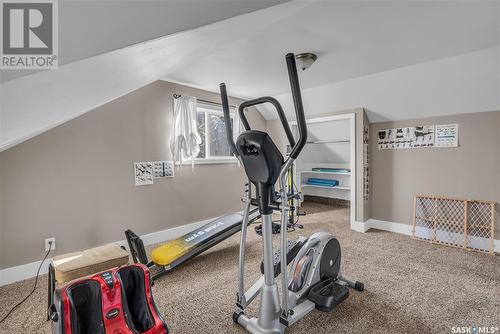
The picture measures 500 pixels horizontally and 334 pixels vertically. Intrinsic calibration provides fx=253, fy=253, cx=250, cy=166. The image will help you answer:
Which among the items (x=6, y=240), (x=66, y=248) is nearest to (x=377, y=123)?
(x=66, y=248)

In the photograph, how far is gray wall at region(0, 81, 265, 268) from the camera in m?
2.35

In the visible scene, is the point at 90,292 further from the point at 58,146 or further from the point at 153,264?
the point at 58,146

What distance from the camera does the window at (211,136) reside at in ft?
12.7

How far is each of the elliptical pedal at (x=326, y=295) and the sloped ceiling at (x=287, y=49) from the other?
69.4 inches

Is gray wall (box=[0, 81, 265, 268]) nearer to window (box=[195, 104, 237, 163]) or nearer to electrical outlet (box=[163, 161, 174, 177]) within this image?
electrical outlet (box=[163, 161, 174, 177])

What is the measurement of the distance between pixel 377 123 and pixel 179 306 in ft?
11.4

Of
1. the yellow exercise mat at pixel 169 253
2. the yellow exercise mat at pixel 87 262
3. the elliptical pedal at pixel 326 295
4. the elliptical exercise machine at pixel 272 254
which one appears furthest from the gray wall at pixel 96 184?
the elliptical pedal at pixel 326 295

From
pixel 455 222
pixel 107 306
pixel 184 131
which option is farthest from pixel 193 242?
pixel 455 222

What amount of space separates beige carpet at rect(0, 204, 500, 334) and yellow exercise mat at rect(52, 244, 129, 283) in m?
0.36

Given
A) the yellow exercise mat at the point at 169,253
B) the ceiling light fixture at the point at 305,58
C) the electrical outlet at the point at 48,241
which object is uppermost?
the ceiling light fixture at the point at 305,58

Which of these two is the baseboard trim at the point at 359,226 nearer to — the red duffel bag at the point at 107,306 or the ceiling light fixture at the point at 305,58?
the ceiling light fixture at the point at 305,58

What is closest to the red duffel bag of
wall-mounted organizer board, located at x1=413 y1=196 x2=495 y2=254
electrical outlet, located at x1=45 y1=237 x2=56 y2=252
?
electrical outlet, located at x1=45 y1=237 x2=56 y2=252

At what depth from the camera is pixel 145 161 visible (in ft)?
10.5

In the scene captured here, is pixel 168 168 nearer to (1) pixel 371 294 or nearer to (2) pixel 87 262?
(2) pixel 87 262
